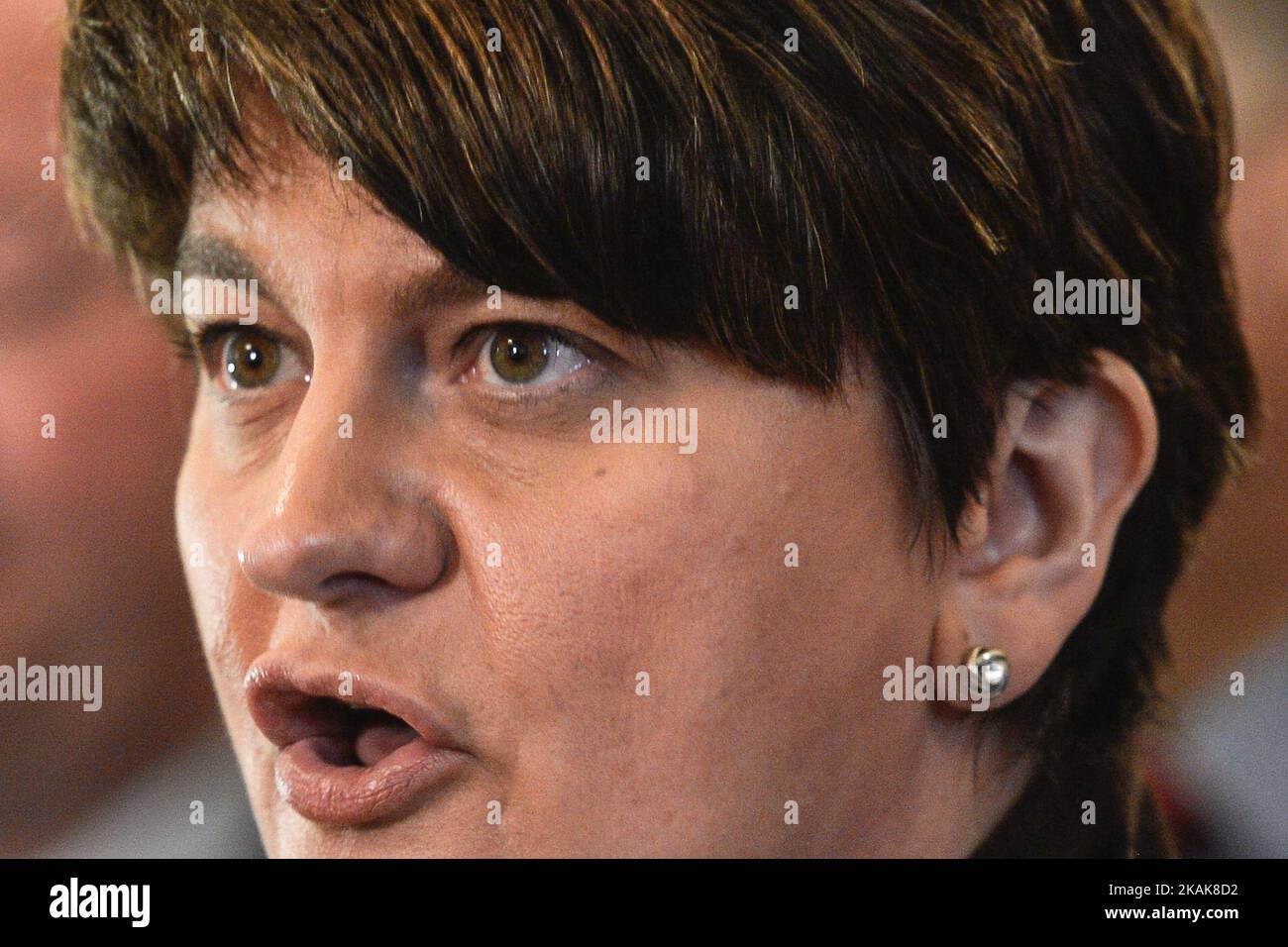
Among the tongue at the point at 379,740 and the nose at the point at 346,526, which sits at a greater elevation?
the nose at the point at 346,526

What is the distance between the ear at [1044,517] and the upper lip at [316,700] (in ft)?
1.15

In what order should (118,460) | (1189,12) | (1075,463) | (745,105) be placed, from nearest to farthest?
1. (745,105)
2. (1075,463)
3. (1189,12)
4. (118,460)

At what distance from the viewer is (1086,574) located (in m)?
0.99

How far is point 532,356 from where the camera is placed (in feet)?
2.99

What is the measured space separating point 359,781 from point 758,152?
0.48m

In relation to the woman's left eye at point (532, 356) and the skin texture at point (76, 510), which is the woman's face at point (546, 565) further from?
the skin texture at point (76, 510)

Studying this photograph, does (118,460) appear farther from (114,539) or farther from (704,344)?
(704,344)

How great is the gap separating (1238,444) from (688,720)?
22.6 inches

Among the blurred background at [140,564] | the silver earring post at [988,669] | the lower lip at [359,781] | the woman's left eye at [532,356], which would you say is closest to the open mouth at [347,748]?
the lower lip at [359,781]

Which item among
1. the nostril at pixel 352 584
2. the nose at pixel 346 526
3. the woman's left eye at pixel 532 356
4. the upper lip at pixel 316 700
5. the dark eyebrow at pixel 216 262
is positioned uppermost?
the dark eyebrow at pixel 216 262

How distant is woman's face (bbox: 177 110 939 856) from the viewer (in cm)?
88

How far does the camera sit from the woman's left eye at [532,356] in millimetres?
909
